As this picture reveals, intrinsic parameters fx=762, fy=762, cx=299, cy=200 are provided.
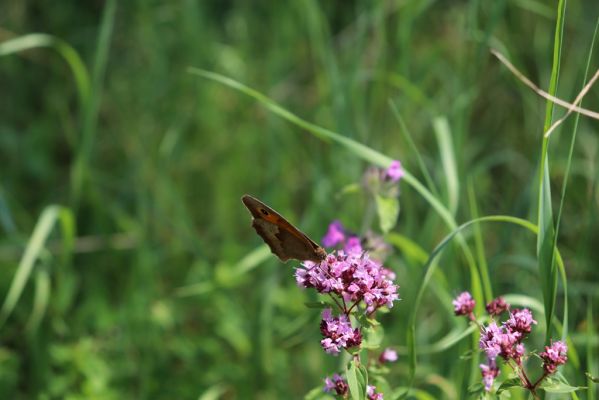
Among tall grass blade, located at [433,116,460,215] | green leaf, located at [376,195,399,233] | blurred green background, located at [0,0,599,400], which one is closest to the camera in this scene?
green leaf, located at [376,195,399,233]

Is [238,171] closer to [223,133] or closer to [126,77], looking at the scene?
[223,133]

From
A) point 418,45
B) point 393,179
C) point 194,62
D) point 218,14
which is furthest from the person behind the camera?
point 218,14

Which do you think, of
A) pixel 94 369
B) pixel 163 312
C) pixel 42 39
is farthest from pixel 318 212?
pixel 42 39

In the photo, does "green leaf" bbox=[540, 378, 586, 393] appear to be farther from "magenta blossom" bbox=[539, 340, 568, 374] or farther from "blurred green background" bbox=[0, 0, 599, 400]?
"blurred green background" bbox=[0, 0, 599, 400]

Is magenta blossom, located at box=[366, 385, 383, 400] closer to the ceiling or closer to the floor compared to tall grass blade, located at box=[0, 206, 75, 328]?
closer to the floor

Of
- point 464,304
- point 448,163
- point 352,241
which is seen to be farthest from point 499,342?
point 448,163

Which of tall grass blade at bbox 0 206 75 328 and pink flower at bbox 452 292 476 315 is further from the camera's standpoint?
tall grass blade at bbox 0 206 75 328

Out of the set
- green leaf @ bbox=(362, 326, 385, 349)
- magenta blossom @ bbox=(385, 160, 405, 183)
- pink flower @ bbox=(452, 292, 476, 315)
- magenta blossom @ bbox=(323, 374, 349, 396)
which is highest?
magenta blossom @ bbox=(385, 160, 405, 183)

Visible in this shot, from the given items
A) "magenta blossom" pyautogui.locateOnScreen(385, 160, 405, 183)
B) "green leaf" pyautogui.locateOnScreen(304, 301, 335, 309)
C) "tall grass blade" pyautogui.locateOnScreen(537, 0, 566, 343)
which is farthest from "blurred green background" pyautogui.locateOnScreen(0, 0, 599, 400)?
"green leaf" pyautogui.locateOnScreen(304, 301, 335, 309)
